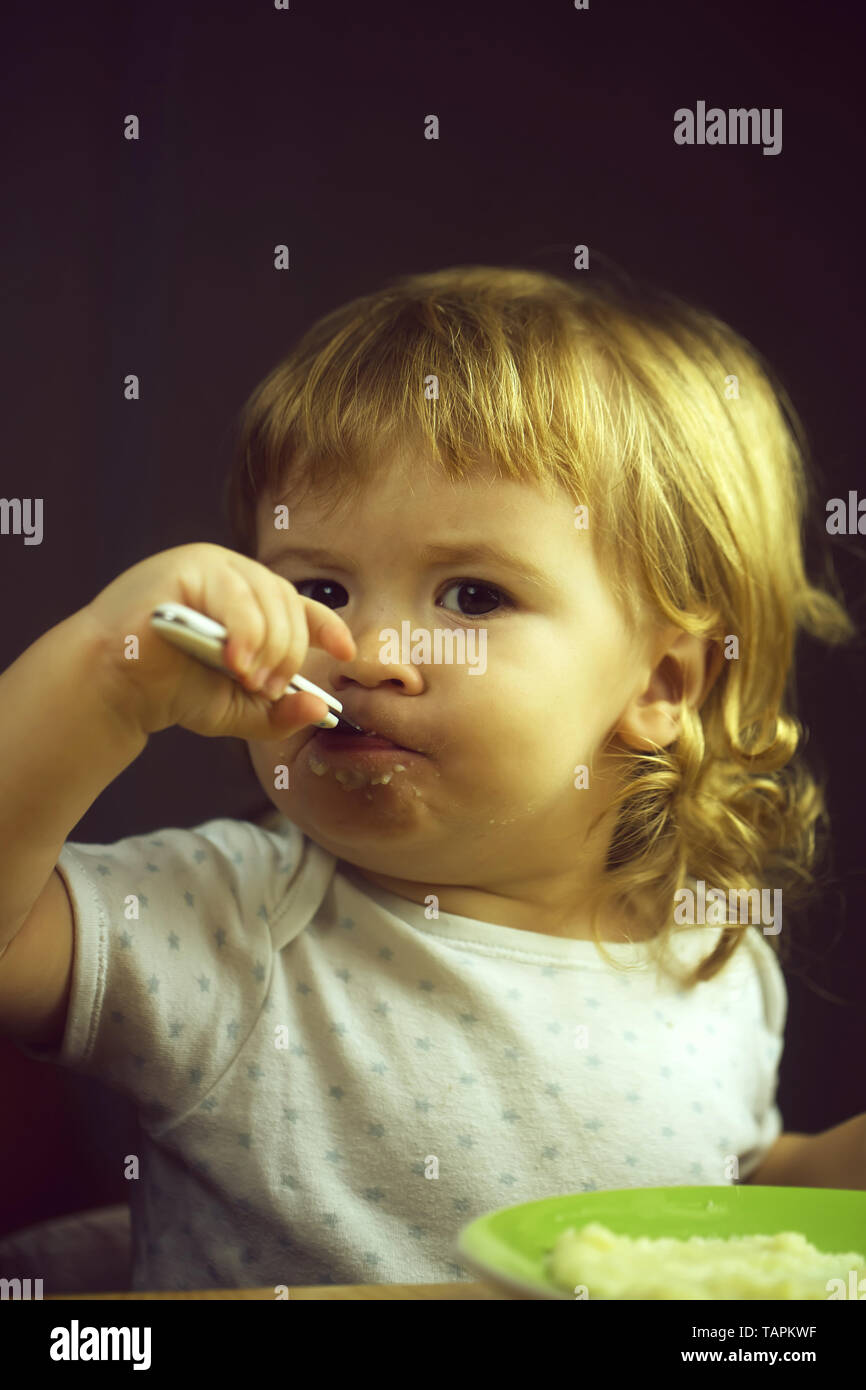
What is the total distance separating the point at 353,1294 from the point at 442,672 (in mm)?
367

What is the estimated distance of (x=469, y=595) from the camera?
83cm

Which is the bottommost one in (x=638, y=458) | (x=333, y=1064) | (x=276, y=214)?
(x=333, y=1064)

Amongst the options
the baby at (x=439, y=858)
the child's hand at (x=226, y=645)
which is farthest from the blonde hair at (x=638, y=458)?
A: the child's hand at (x=226, y=645)

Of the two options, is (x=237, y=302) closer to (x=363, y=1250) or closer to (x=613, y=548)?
(x=613, y=548)

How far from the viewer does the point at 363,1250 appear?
2.62ft

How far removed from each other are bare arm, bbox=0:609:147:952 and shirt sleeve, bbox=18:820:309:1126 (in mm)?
97

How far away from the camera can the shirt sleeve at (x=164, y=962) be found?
752 mm

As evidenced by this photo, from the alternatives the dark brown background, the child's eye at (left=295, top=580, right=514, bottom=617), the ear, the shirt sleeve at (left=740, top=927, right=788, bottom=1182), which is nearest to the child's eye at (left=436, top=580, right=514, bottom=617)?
the child's eye at (left=295, top=580, right=514, bottom=617)

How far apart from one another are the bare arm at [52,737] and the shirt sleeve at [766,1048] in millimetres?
608

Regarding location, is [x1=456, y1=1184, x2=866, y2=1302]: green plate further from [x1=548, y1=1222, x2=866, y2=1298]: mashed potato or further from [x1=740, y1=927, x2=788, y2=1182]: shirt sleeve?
[x1=740, y1=927, x2=788, y2=1182]: shirt sleeve

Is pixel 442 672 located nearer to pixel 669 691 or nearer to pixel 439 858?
pixel 439 858

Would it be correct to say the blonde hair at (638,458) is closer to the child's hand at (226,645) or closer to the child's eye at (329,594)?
the child's eye at (329,594)

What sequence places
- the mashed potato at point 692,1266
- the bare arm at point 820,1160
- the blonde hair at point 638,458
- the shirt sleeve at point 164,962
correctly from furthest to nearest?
the bare arm at point 820,1160, the blonde hair at point 638,458, the shirt sleeve at point 164,962, the mashed potato at point 692,1266

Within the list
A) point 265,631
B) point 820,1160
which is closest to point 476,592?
point 265,631
